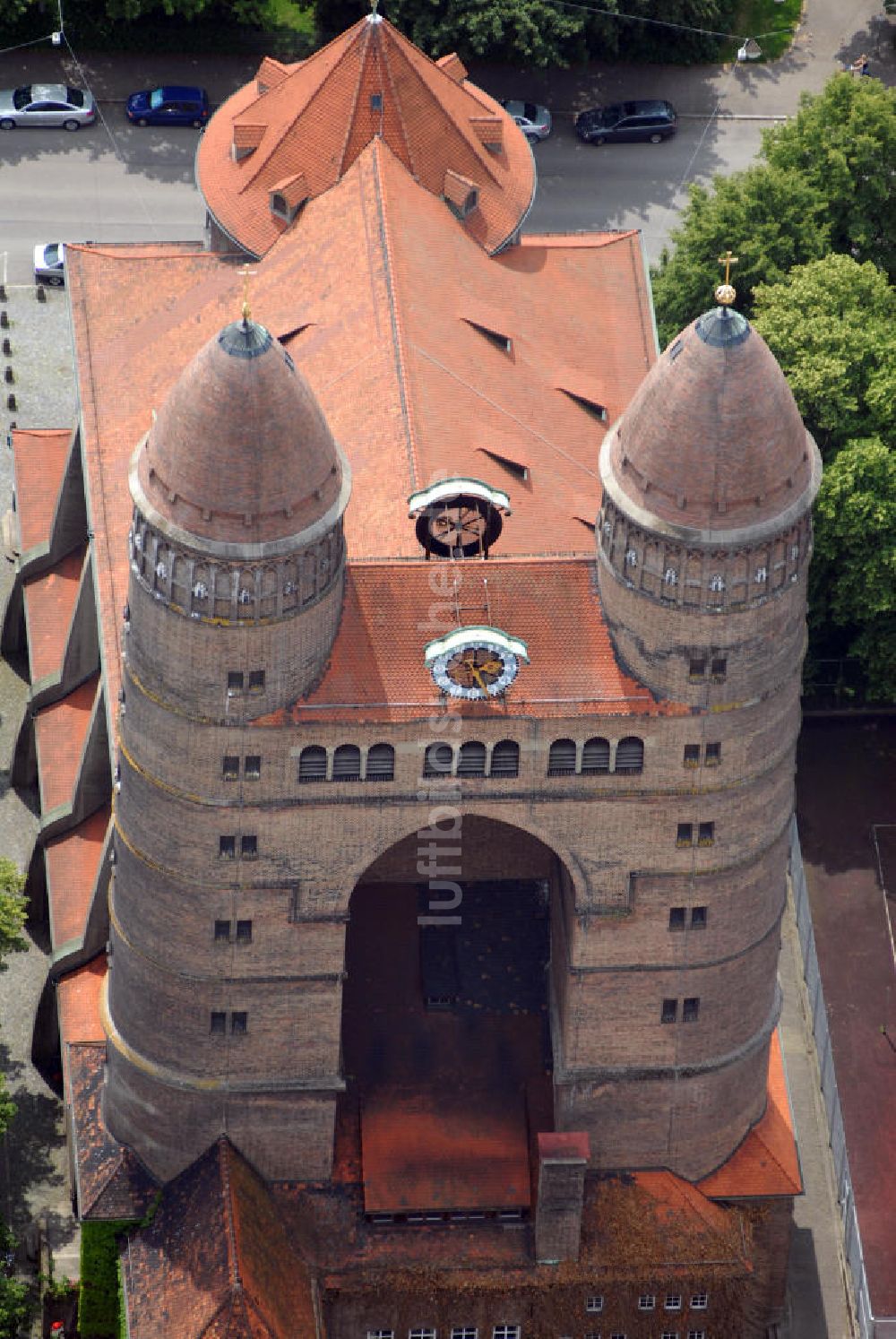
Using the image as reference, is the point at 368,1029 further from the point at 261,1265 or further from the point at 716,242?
the point at 716,242

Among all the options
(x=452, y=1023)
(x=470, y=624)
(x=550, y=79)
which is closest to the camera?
(x=470, y=624)

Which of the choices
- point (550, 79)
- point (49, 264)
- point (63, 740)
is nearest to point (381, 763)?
point (63, 740)

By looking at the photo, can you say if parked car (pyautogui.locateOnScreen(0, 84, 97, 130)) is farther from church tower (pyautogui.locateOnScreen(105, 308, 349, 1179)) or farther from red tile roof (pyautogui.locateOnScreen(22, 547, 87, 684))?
church tower (pyautogui.locateOnScreen(105, 308, 349, 1179))

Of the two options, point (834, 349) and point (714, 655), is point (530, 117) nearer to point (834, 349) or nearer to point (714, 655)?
point (834, 349)

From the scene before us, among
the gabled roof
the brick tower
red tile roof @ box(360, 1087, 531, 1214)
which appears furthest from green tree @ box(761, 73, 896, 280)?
the gabled roof

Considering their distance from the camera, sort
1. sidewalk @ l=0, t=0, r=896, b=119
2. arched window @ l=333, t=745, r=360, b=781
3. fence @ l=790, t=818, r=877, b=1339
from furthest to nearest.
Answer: sidewalk @ l=0, t=0, r=896, b=119
fence @ l=790, t=818, r=877, b=1339
arched window @ l=333, t=745, r=360, b=781

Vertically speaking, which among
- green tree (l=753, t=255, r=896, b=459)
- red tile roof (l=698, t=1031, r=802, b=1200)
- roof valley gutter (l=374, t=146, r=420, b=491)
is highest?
roof valley gutter (l=374, t=146, r=420, b=491)

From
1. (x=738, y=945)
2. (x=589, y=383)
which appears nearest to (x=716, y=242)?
(x=589, y=383)
